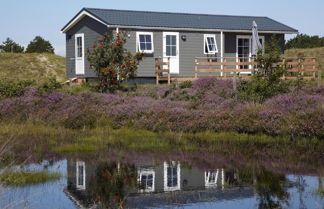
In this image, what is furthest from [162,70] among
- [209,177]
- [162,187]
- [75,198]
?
[75,198]

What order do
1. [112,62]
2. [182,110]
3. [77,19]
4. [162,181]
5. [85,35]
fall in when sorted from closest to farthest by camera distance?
[162,181], [182,110], [112,62], [85,35], [77,19]

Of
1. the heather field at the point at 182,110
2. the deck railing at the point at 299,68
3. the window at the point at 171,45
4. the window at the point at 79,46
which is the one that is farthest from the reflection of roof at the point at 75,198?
the window at the point at 79,46

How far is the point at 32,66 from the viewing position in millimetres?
44812

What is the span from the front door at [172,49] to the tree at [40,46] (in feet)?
119

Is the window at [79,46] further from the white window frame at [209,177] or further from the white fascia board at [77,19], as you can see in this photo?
the white window frame at [209,177]

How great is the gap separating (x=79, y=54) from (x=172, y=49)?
5.77 meters

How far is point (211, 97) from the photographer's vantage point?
20.8 meters

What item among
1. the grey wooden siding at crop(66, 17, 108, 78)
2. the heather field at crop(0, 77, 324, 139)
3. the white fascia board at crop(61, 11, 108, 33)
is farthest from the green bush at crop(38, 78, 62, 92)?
the white fascia board at crop(61, 11, 108, 33)

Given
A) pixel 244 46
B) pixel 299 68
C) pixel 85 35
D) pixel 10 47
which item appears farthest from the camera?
pixel 10 47

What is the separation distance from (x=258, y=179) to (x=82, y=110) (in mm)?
9418

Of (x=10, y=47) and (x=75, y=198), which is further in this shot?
(x=10, y=47)

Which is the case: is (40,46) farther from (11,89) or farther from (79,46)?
(11,89)

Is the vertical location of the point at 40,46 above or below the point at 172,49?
above

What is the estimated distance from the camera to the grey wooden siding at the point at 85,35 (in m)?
31.2
